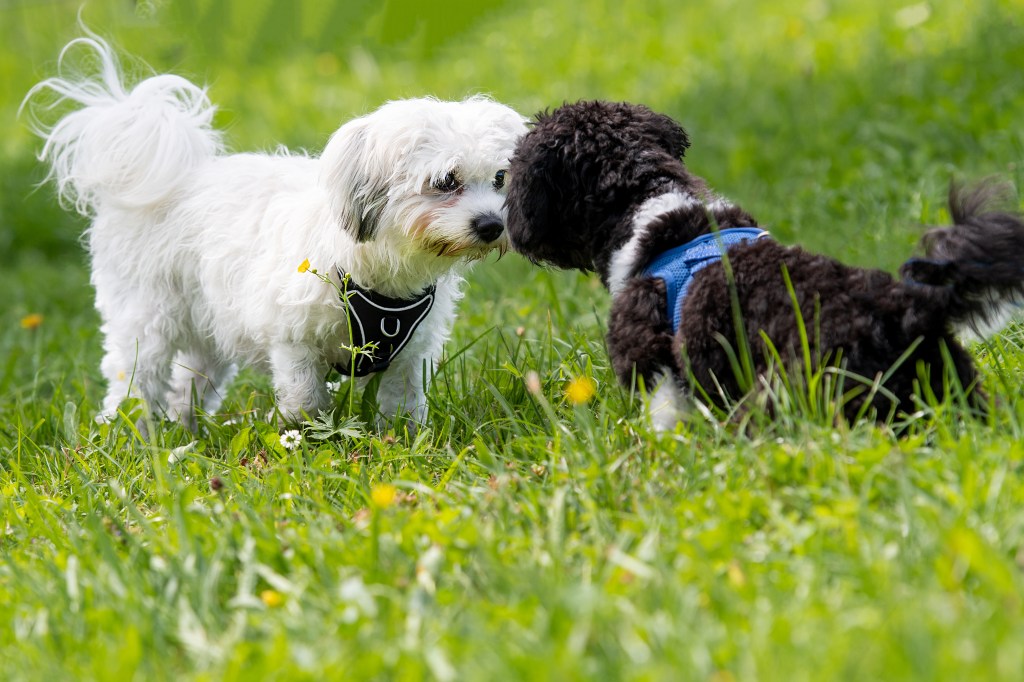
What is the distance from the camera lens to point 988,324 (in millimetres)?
2963

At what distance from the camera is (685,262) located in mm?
3277

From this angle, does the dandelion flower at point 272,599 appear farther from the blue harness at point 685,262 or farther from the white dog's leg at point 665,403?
the blue harness at point 685,262

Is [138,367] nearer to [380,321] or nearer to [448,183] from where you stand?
[380,321]

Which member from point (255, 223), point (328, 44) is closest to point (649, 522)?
point (255, 223)

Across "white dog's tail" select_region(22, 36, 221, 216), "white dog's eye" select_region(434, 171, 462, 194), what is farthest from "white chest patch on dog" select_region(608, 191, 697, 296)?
"white dog's tail" select_region(22, 36, 221, 216)

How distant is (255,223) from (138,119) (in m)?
0.75

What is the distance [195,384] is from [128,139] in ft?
3.72

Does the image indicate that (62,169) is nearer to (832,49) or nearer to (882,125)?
(882,125)

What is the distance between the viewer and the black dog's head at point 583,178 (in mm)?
3488

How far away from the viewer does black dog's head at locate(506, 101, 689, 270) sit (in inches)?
137

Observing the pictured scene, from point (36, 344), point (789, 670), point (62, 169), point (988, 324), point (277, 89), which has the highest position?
point (277, 89)

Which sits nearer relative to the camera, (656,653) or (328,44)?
(656,653)

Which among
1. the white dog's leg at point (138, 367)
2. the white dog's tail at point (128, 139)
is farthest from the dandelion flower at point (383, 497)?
the white dog's tail at point (128, 139)

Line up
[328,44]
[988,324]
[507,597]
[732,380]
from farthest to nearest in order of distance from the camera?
[328,44]
[732,380]
[988,324]
[507,597]
